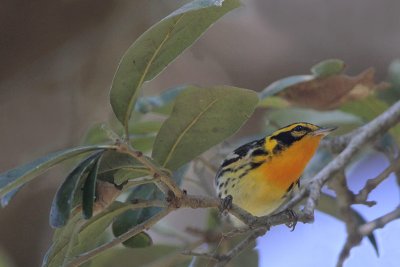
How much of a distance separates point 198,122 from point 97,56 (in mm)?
1919

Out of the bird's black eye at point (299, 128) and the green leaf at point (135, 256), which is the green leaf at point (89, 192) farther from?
the bird's black eye at point (299, 128)

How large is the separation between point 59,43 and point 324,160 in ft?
4.59

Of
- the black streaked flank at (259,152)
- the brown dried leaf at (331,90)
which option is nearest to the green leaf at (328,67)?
the brown dried leaf at (331,90)

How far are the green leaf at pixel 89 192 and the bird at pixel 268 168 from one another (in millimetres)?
870

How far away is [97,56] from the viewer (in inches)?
150

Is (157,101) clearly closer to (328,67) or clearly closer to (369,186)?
(328,67)

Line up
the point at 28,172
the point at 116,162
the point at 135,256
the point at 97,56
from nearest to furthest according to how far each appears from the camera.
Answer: the point at 28,172
the point at 116,162
the point at 135,256
the point at 97,56

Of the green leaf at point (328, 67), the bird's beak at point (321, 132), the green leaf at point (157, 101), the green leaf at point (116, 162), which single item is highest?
the green leaf at point (116, 162)

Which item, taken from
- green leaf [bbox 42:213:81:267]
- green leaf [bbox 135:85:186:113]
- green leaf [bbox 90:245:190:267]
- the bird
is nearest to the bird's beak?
the bird

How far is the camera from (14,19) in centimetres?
351

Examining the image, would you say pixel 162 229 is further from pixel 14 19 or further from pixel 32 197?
pixel 14 19

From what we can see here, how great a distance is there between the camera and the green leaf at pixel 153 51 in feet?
5.99

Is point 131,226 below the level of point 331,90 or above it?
above

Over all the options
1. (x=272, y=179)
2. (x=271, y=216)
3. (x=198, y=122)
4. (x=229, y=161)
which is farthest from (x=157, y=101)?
(x=271, y=216)
